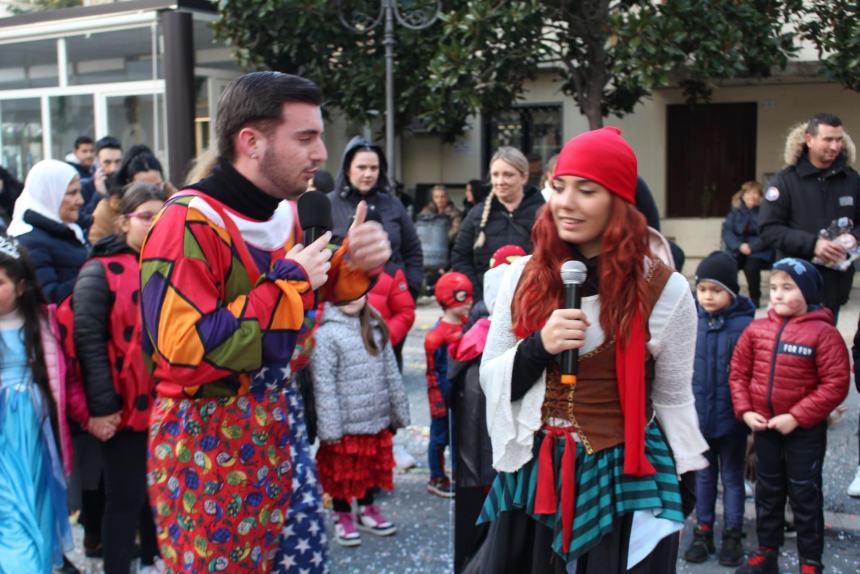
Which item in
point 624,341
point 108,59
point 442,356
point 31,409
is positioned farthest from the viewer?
point 108,59

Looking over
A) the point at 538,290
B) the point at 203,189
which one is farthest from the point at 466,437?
the point at 203,189

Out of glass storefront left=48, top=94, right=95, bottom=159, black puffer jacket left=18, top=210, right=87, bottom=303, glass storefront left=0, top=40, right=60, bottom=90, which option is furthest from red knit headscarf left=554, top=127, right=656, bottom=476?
glass storefront left=0, top=40, right=60, bottom=90

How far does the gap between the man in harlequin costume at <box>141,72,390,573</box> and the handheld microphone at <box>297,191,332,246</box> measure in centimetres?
7

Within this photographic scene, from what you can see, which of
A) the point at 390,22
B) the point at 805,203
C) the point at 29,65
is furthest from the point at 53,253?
the point at 29,65

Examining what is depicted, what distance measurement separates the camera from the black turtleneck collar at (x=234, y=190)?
262cm

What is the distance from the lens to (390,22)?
10.4 meters

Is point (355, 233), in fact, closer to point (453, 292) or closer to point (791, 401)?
point (791, 401)

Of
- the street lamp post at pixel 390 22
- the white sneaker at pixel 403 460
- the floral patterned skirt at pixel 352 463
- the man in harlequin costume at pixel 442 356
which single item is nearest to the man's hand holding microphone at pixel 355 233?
the floral patterned skirt at pixel 352 463

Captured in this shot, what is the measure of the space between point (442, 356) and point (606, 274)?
2956 millimetres

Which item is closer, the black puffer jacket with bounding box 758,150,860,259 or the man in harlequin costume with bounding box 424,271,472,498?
the man in harlequin costume with bounding box 424,271,472,498

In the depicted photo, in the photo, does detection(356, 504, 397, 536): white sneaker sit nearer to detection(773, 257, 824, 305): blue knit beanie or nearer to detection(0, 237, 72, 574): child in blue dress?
detection(0, 237, 72, 574): child in blue dress

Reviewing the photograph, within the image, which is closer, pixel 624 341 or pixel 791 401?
pixel 624 341

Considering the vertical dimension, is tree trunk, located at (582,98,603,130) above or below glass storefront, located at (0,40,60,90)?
below

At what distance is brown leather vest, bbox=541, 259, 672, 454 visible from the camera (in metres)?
2.87
